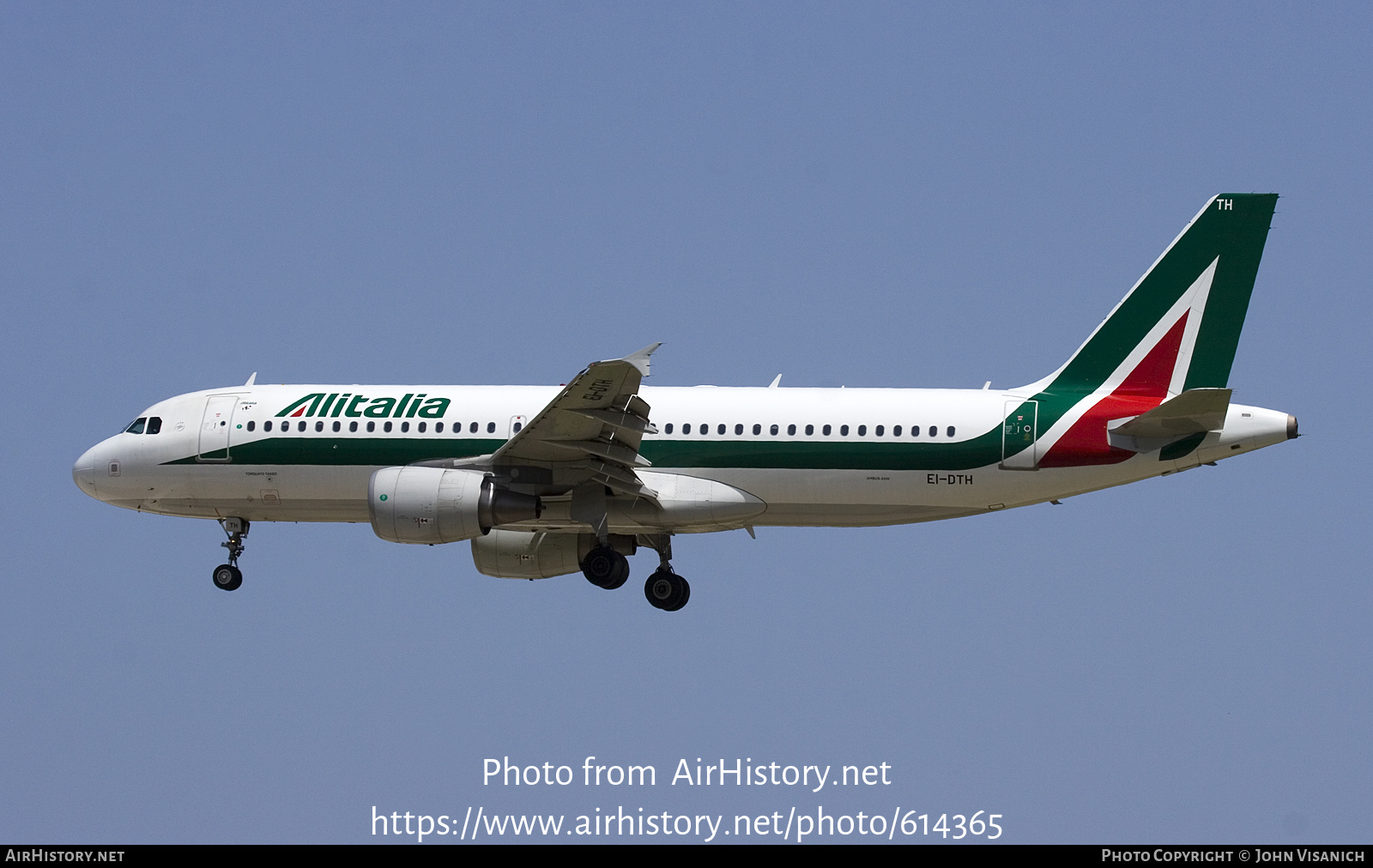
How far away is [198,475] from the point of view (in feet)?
133

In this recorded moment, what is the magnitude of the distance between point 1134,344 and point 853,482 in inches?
266

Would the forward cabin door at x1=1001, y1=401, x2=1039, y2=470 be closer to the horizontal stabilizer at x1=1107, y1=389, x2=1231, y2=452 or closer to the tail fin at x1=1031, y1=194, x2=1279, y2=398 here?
the tail fin at x1=1031, y1=194, x2=1279, y2=398

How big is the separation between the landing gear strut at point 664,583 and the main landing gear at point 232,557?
9.23m

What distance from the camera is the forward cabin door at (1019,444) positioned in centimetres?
3769

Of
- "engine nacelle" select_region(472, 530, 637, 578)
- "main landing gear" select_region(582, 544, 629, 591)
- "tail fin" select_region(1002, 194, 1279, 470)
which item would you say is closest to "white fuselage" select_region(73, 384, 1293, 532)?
"main landing gear" select_region(582, 544, 629, 591)

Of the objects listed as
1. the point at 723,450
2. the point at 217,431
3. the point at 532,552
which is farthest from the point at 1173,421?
the point at 217,431

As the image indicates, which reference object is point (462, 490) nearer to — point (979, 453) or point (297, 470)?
point (297, 470)

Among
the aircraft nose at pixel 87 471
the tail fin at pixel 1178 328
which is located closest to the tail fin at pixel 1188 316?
the tail fin at pixel 1178 328

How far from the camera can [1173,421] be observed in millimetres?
36625

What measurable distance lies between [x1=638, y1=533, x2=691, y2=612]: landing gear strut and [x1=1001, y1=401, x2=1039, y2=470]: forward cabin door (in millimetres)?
7712

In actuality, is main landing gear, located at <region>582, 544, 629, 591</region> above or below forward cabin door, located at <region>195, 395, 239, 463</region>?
below

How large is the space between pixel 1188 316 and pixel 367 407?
699 inches

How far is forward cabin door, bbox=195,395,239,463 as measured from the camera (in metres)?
40.3

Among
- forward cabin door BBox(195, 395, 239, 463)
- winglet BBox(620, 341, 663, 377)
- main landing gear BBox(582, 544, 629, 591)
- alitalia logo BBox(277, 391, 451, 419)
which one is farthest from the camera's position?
forward cabin door BBox(195, 395, 239, 463)
